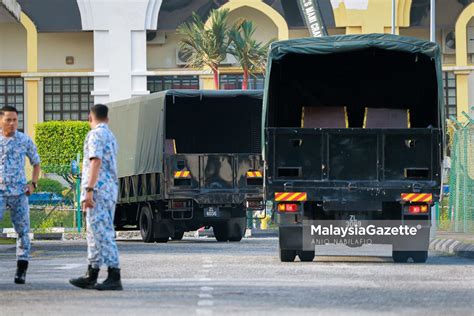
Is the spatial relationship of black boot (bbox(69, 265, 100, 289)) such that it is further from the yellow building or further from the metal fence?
the yellow building

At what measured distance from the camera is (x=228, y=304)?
46.3 ft


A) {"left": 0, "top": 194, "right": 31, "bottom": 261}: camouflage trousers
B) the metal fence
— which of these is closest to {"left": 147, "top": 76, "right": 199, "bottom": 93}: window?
the metal fence

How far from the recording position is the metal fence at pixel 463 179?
105 feet

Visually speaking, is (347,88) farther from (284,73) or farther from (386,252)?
(386,252)

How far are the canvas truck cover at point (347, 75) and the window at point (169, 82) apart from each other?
130ft

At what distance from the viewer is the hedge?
208 feet

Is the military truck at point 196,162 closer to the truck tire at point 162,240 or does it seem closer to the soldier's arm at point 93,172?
the truck tire at point 162,240

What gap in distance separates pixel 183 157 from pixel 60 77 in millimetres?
33996

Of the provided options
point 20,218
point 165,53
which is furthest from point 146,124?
point 165,53

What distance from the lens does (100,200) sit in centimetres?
1619

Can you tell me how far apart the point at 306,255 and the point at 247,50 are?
1445 inches

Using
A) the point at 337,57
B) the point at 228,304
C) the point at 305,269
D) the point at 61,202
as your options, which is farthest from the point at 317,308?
the point at 61,202

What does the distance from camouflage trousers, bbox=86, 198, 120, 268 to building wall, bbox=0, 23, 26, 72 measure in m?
49.7

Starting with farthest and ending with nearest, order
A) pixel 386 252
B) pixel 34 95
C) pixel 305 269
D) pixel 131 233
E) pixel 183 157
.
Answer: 1. pixel 34 95
2. pixel 131 233
3. pixel 183 157
4. pixel 386 252
5. pixel 305 269
